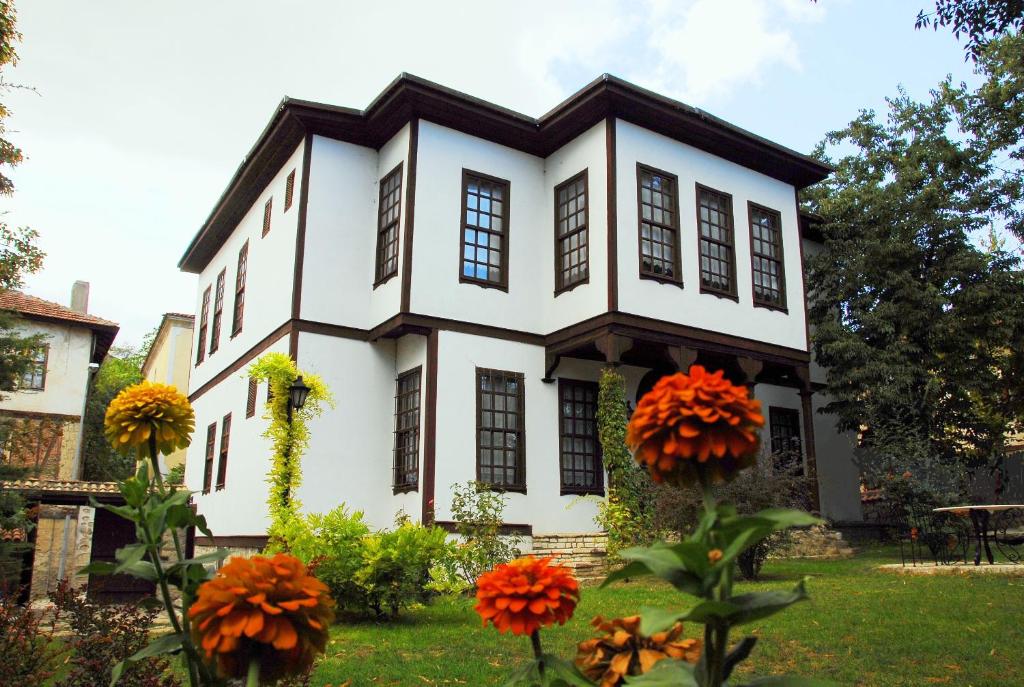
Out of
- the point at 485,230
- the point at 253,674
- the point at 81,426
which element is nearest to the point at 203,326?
the point at 81,426

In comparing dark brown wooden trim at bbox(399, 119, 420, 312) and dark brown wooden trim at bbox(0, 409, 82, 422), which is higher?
dark brown wooden trim at bbox(399, 119, 420, 312)

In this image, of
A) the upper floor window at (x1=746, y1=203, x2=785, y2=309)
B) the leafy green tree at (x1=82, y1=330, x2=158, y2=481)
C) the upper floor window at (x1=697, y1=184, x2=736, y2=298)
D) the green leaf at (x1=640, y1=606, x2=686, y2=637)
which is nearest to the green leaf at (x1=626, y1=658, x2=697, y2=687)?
the green leaf at (x1=640, y1=606, x2=686, y2=637)

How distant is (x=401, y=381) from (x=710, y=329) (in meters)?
5.43

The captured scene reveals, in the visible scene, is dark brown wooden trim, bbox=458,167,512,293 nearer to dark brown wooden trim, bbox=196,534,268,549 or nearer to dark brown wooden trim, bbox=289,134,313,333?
dark brown wooden trim, bbox=289,134,313,333

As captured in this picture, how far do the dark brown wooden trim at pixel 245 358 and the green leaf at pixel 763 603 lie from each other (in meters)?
12.6

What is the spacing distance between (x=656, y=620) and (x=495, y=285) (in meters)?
12.5

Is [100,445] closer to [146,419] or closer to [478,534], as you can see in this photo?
[478,534]

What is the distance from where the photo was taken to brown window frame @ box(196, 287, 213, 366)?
20641mm

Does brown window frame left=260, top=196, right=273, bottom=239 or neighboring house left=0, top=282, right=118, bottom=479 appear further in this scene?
neighboring house left=0, top=282, right=118, bottom=479

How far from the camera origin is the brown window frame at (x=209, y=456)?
18.2 m

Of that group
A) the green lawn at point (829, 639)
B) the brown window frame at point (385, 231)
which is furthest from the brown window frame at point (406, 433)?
the green lawn at point (829, 639)

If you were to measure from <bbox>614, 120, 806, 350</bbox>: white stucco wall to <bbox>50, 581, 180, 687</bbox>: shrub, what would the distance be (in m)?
9.71

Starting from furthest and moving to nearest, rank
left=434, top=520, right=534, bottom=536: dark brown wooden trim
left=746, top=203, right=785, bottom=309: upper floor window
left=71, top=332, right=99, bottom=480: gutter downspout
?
left=71, top=332, right=99, bottom=480: gutter downspout → left=746, top=203, right=785, bottom=309: upper floor window → left=434, top=520, right=534, bottom=536: dark brown wooden trim

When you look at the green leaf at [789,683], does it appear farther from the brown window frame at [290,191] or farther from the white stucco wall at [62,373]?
the white stucco wall at [62,373]
